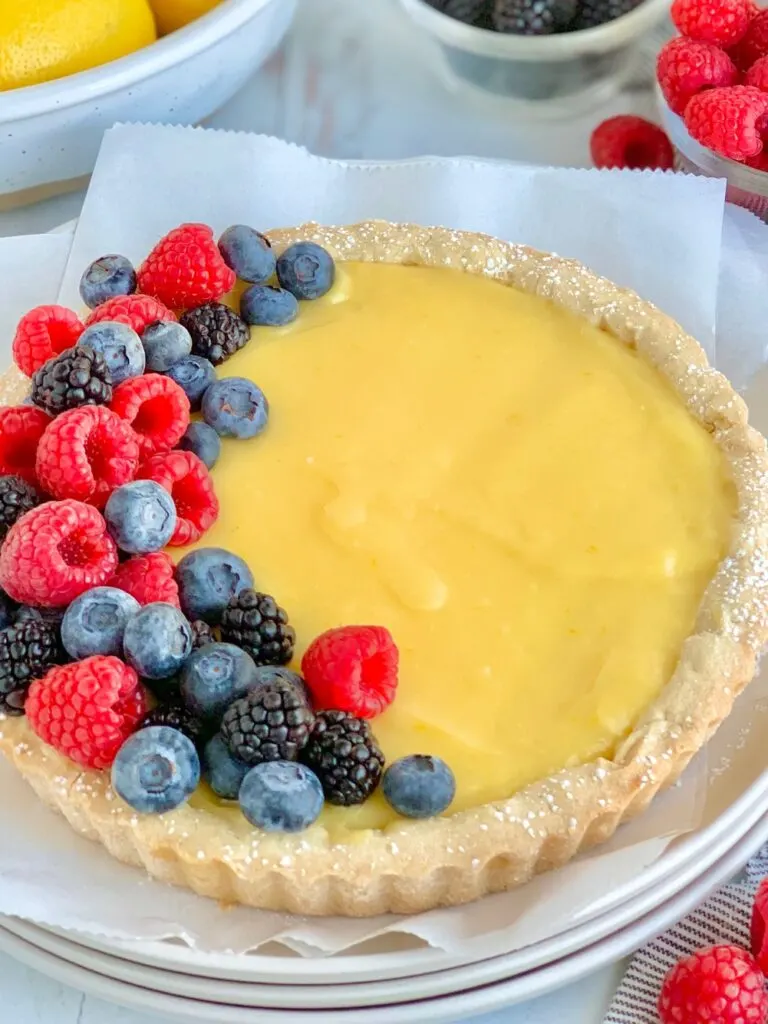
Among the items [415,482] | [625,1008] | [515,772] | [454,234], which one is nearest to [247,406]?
[415,482]

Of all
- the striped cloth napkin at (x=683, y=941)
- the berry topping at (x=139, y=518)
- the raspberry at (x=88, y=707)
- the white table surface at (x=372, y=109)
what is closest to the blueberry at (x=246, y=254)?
the berry topping at (x=139, y=518)

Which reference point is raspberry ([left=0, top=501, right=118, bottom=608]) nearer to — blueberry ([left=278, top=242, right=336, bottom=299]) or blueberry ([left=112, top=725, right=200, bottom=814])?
blueberry ([left=112, top=725, right=200, bottom=814])

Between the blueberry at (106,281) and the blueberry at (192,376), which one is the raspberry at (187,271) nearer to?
the blueberry at (106,281)

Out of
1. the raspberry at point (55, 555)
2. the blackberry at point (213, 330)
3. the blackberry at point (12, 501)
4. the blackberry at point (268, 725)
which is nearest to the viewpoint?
the blackberry at point (268, 725)

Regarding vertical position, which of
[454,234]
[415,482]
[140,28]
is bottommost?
[415,482]

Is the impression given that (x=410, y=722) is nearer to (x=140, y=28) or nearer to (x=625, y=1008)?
(x=625, y=1008)

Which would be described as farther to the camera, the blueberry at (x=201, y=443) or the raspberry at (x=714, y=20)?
the raspberry at (x=714, y=20)

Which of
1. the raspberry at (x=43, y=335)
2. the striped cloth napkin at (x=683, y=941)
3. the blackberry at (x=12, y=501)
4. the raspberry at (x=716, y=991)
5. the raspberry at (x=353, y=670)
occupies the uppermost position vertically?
the raspberry at (x=43, y=335)
